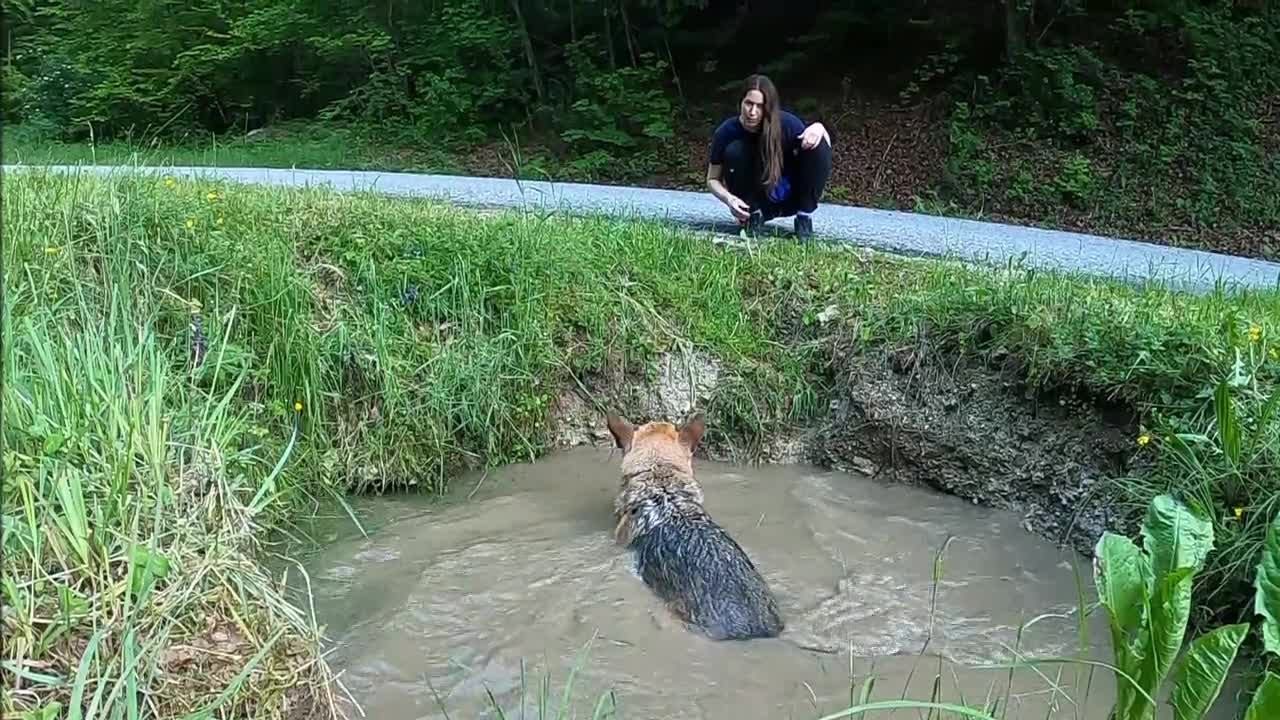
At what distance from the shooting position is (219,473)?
400 cm

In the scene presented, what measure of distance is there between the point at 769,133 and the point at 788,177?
0.43 meters

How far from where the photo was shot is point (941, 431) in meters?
6.34

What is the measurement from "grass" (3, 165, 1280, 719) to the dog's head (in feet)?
3.37

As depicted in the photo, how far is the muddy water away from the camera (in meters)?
4.11

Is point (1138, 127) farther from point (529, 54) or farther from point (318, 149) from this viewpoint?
point (318, 149)

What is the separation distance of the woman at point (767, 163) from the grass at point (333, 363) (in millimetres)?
922

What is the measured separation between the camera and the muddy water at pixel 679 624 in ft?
13.5

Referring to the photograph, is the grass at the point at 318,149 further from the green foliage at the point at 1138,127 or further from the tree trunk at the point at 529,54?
the green foliage at the point at 1138,127

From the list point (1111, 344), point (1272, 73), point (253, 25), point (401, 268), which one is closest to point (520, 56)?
point (253, 25)

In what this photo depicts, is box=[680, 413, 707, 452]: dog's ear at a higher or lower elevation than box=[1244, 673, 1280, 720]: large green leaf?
lower

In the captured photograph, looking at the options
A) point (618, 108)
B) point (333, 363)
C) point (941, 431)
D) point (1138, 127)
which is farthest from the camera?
point (618, 108)

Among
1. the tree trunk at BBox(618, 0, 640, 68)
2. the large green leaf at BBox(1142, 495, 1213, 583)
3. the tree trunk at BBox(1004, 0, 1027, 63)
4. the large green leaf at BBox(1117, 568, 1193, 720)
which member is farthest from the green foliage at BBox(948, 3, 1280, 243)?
the large green leaf at BBox(1117, 568, 1193, 720)

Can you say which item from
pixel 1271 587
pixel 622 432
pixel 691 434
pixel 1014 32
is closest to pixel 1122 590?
pixel 1271 587

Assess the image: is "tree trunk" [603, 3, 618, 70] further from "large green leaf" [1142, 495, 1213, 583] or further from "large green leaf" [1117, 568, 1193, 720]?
"large green leaf" [1117, 568, 1193, 720]
